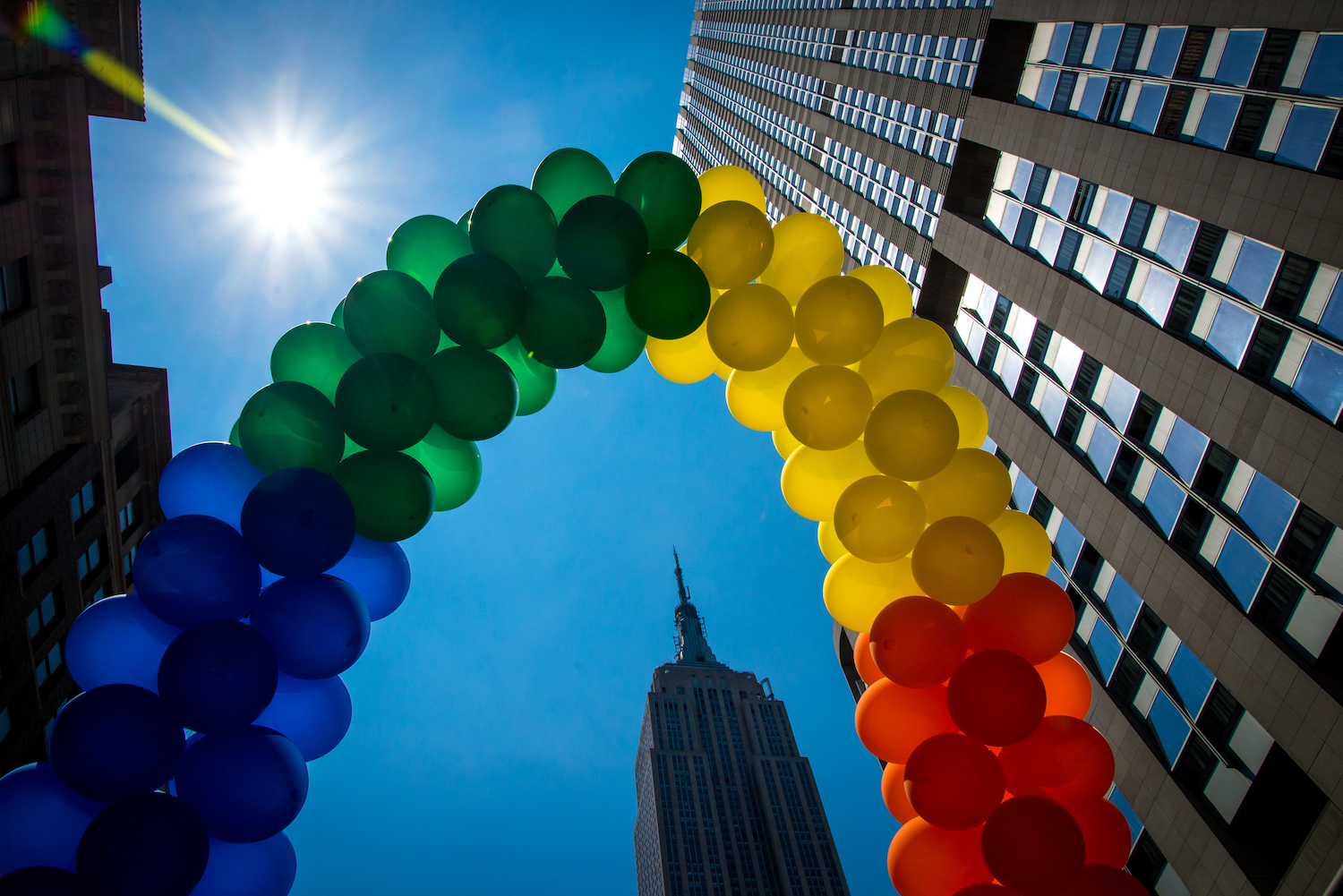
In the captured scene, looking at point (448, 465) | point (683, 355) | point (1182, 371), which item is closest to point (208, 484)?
point (448, 465)

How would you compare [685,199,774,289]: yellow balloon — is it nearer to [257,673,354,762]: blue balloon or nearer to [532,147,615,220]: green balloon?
[532,147,615,220]: green balloon

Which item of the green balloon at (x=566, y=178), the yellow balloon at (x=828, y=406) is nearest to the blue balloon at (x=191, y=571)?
the green balloon at (x=566, y=178)

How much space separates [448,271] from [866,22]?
34070mm

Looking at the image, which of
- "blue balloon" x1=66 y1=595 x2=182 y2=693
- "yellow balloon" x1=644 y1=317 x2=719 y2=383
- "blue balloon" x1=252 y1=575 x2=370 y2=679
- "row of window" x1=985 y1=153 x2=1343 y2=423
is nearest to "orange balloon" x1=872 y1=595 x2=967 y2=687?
"yellow balloon" x1=644 y1=317 x2=719 y2=383

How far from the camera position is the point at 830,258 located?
6.64m

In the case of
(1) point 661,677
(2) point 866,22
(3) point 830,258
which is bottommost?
(3) point 830,258

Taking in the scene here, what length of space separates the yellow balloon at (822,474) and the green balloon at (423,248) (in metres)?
3.71

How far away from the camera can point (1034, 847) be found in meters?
4.30

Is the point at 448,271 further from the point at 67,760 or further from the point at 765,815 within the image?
the point at 765,815

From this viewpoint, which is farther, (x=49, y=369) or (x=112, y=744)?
(x=49, y=369)

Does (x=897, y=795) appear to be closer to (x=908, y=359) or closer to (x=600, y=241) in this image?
(x=908, y=359)

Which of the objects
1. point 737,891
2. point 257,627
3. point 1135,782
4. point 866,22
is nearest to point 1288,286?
point 1135,782

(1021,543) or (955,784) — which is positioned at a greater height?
(1021,543)

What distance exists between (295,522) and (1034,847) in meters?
5.43
